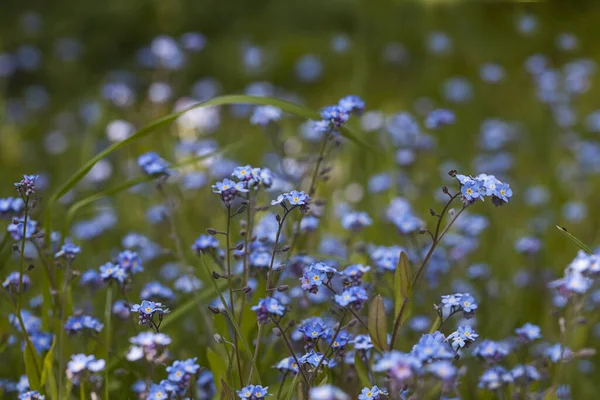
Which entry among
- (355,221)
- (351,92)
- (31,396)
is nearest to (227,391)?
(31,396)

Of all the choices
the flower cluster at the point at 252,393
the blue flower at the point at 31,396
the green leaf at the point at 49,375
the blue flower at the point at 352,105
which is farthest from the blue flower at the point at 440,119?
the blue flower at the point at 31,396

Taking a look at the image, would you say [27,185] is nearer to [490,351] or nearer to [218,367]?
[218,367]

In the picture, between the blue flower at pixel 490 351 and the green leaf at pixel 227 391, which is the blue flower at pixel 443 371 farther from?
the blue flower at pixel 490 351

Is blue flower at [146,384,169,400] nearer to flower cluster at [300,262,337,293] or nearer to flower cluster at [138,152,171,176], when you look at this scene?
flower cluster at [300,262,337,293]

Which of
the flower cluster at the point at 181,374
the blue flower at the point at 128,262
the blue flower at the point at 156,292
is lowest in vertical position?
the flower cluster at the point at 181,374

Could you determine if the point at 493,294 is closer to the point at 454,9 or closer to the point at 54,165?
the point at 54,165

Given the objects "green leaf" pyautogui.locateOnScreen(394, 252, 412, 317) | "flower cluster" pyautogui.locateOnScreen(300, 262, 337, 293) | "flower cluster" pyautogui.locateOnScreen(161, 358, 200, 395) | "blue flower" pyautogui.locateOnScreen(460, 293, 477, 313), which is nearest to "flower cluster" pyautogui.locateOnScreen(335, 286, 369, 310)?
"flower cluster" pyautogui.locateOnScreen(300, 262, 337, 293)
